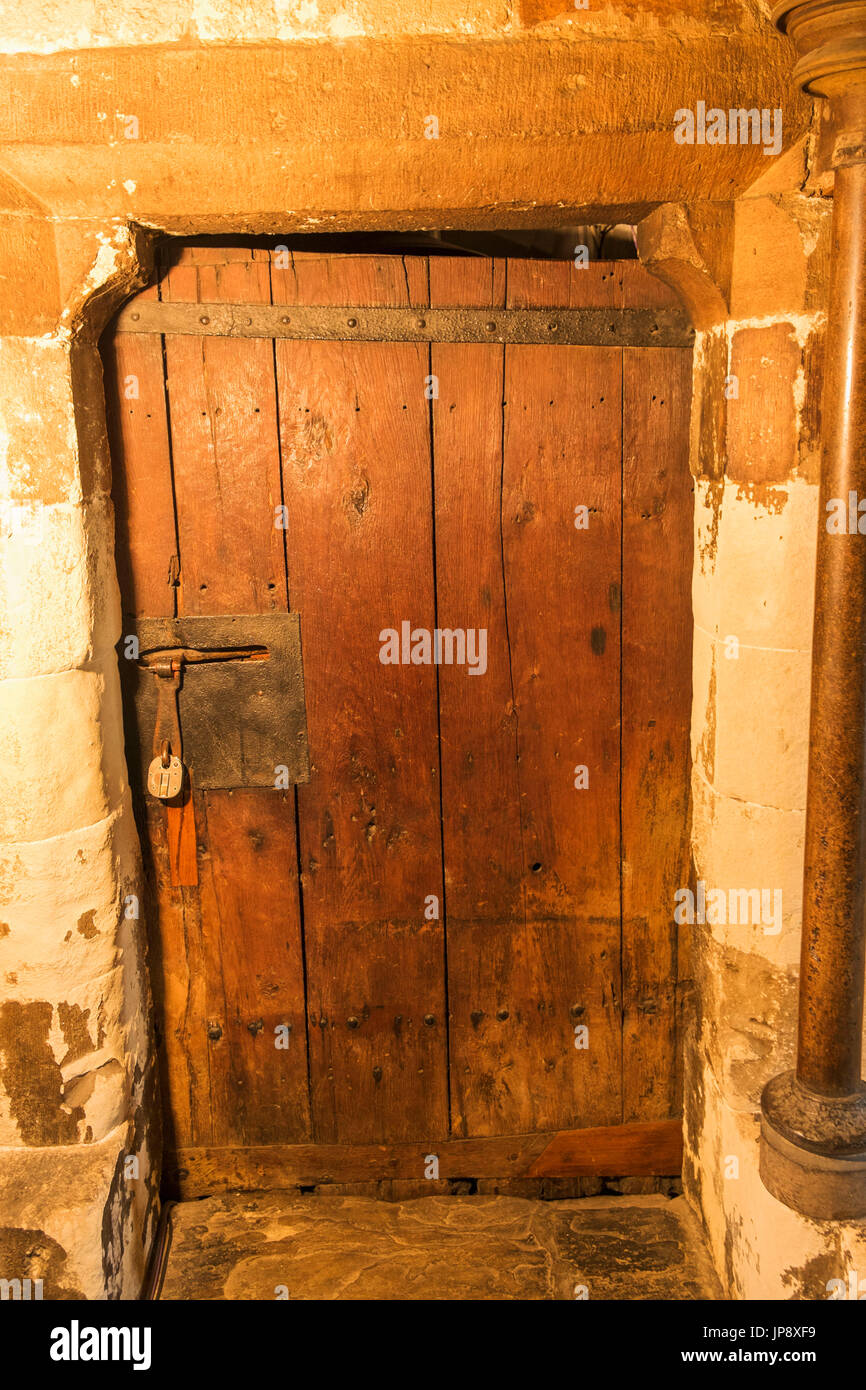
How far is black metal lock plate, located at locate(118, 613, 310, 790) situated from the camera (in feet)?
6.63

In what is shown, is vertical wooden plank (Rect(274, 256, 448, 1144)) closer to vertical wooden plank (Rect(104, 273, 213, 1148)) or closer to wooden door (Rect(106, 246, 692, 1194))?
wooden door (Rect(106, 246, 692, 1194))

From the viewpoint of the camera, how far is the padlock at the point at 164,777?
201cm

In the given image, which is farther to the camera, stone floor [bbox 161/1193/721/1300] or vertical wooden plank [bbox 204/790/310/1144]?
vertical wooden plank [bbox 204/790/310/1144]

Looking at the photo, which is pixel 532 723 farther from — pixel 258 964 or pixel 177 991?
pixel 177 991

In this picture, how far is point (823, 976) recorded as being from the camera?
66.6 inches

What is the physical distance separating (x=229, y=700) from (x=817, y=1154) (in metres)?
1.37

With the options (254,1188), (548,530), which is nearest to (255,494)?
(548,530)

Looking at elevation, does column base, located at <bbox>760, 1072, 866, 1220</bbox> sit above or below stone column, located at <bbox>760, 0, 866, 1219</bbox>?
below

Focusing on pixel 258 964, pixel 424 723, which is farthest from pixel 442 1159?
pixel 424 723

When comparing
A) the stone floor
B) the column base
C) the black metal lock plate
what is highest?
the black metal lock plate

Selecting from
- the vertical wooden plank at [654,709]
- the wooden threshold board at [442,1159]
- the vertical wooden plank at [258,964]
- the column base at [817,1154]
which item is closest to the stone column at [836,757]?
the column base at [817,1154]

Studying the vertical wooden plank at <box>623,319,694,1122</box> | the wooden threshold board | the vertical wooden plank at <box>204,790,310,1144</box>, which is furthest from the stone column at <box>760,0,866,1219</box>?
the vertical wooden plank at <box>204,790,310,1144</box>

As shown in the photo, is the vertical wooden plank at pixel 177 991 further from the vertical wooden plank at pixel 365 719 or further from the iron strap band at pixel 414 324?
the iron strap band at pixel 414 324

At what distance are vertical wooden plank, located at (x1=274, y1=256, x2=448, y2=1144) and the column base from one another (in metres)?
0.75
